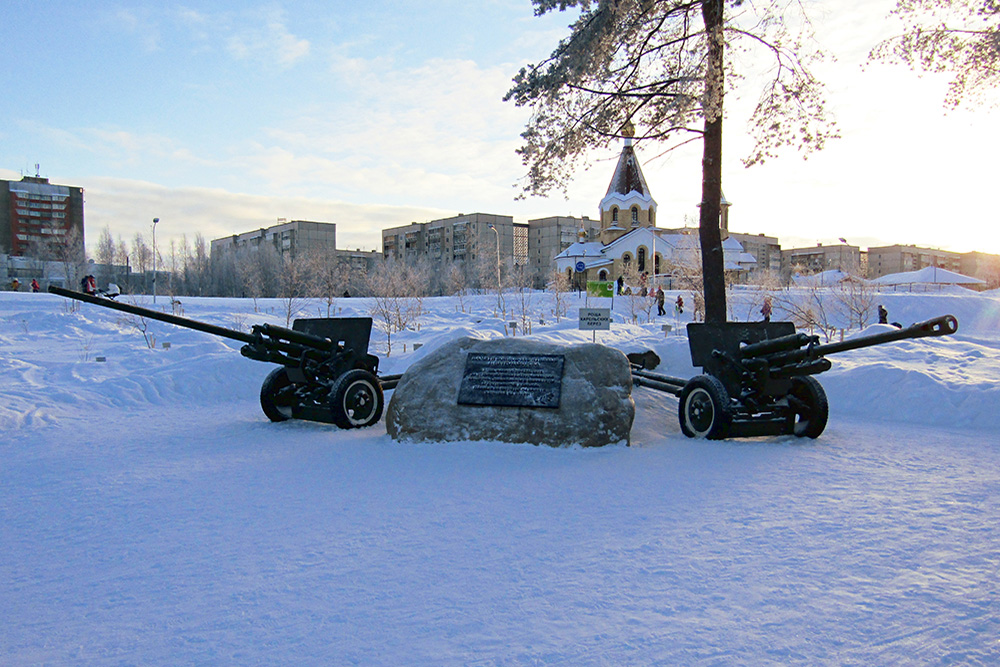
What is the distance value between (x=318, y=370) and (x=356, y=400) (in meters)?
0.69

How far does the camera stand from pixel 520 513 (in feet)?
14.3

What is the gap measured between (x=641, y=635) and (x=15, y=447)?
261 inches

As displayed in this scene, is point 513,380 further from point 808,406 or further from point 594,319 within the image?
point 594,319

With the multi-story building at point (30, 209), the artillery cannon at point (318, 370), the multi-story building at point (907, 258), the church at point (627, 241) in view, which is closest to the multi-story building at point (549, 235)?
the church at point (627, 241)

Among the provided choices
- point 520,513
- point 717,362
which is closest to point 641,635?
point 520,513

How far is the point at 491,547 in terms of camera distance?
12.2 ft

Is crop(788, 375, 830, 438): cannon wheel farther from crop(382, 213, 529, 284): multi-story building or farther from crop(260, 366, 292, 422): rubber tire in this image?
crop(382, 213, 529, 284): multi-story building

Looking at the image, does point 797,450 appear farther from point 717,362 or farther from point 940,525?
point 940,525

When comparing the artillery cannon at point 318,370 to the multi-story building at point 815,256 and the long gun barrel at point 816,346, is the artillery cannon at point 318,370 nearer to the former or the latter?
the long gun barrel at point 816,346

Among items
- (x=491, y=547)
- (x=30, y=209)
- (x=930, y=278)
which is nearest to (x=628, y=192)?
(x=930, y=278)

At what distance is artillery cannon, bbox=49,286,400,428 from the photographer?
743 centimetres

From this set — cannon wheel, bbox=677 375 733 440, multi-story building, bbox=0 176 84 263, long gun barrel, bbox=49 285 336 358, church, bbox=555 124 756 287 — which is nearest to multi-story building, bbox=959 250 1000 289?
church, bbox=555 124 756 287

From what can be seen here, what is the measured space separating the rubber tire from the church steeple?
53.3m

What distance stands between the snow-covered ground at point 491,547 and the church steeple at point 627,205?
5273 centimetres
